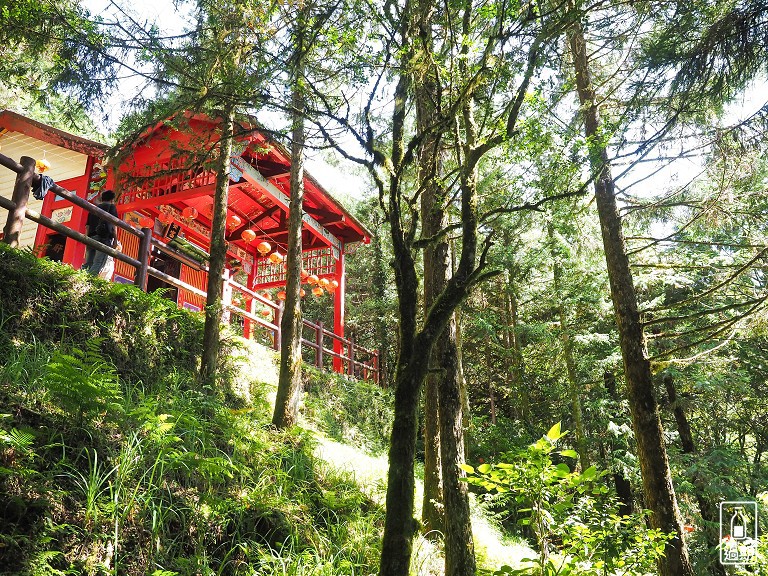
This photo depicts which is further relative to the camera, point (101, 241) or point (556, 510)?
point (101, 241)

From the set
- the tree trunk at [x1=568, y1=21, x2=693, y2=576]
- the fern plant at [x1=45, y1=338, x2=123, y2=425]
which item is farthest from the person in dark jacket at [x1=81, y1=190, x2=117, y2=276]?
the tree trunk at [x1=568, y1=21, x2=693, y2=576]

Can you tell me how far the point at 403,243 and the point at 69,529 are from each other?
9.13 feet

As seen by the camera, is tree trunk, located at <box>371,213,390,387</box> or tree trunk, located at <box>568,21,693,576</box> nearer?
tree trunk, located at <box>568,21,693,576</box>

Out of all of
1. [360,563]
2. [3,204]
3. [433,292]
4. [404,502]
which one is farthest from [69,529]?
[433,292]

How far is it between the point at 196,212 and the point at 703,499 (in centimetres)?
1556

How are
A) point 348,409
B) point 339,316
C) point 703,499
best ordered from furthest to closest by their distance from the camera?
point 339,316 → point 703,499 → point 348,409

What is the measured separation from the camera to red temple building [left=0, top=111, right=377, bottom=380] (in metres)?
10.9

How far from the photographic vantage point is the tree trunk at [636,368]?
236 inches

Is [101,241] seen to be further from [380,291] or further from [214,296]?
[380,291]

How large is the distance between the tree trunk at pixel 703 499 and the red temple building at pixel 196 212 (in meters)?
9.44

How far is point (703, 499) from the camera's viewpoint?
1403 centimetres

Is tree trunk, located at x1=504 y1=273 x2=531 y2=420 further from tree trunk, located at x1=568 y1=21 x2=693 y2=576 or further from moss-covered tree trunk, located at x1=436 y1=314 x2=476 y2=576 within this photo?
moss-covered tree trunk, located at x1=436 y1=314 x2=476 y2=576

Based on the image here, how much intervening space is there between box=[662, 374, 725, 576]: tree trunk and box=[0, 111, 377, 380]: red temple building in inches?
372

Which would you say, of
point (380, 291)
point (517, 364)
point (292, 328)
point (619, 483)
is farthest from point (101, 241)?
point (619, 483)
